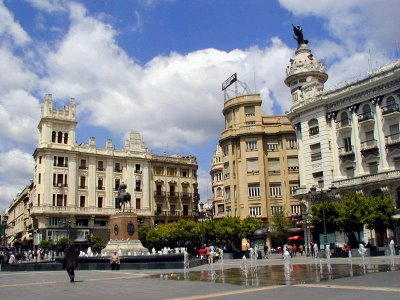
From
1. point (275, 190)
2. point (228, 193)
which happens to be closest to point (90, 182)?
point (228, 193)

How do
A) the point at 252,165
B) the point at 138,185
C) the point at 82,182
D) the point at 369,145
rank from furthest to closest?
1. the point at 138,185
2. the point at 82,182
3. the point at 252,165
4. the point at 369,145

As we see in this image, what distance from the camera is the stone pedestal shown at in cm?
3760

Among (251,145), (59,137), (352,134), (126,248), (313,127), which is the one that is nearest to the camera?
(126,248)

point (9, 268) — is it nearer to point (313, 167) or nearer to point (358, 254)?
point (358, 254)

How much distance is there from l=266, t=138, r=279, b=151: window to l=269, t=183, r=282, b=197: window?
17.5 ft

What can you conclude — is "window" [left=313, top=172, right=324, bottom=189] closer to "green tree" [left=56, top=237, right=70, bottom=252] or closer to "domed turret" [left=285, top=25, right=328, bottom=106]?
"domed turret" [left=285, top=25, right=328, bottom=106]

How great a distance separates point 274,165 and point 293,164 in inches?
110

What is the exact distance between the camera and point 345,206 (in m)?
41.4

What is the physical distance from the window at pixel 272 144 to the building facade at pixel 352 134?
10.1m

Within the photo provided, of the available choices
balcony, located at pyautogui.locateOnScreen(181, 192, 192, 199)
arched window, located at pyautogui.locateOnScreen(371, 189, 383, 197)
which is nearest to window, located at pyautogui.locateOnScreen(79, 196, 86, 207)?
balcony, located at pyautogui.locateOnScreen(181, 192, 192, 199)

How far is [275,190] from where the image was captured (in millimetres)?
67000

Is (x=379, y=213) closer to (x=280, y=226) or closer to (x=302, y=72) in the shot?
(x=280, y=226)

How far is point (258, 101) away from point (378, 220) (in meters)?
32.6

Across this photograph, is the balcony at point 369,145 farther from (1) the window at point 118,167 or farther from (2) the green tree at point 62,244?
(1) the window at point 118,167
